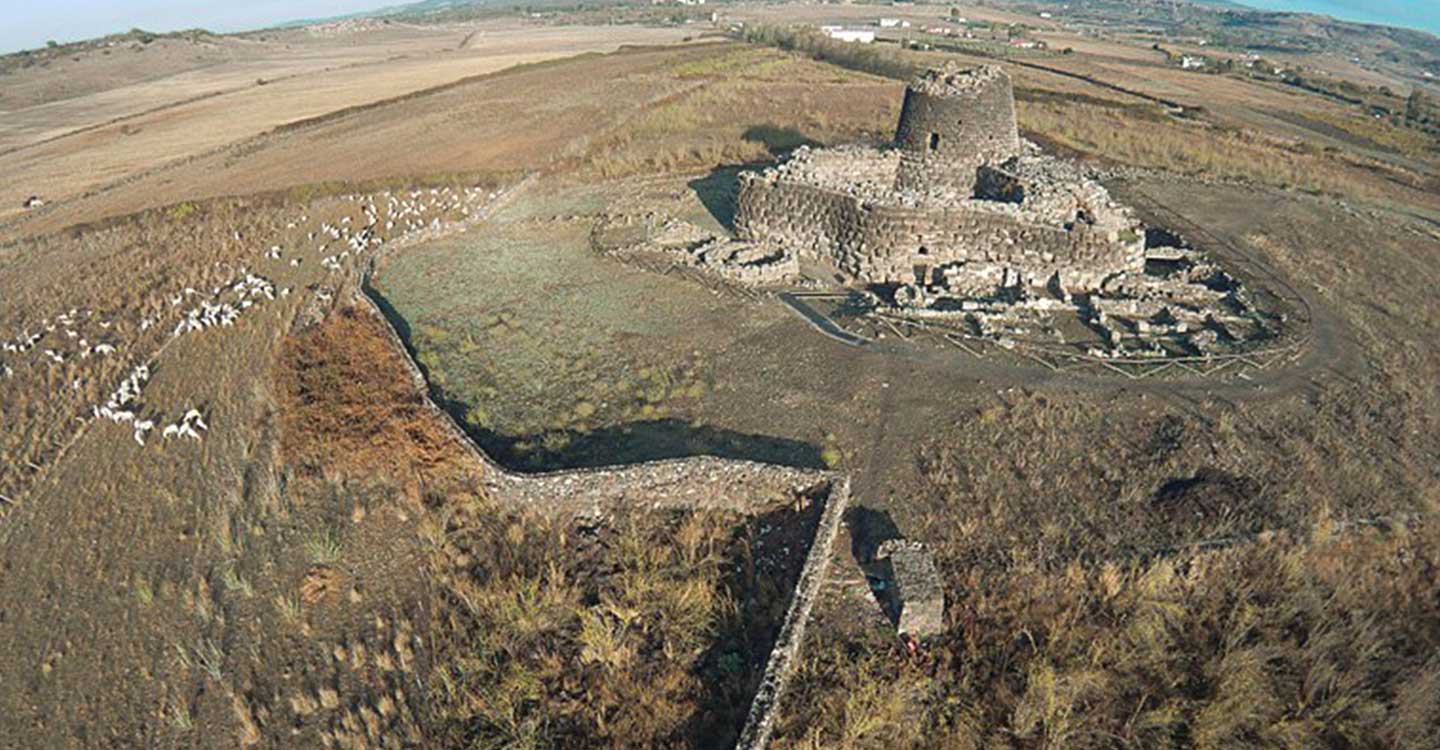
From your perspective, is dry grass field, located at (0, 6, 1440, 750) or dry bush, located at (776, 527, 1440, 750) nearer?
dry bush, located at (776, 527, 1440, 750)

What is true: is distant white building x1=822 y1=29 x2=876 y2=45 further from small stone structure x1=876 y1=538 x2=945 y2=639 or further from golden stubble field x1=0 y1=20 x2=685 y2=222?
small stone structure x1=876 y1=538 x2=945 y2=639

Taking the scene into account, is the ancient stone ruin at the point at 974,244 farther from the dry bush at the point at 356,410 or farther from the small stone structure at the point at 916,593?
the dry bush at the point at 356,410

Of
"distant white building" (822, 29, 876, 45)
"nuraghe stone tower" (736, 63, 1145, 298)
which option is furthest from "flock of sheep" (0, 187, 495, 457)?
"distant white building" (822, 29, 876, 45)

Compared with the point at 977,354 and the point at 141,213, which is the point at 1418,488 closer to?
the point at 977,354

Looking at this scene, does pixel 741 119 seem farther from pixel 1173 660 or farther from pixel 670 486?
pixel 1173 660

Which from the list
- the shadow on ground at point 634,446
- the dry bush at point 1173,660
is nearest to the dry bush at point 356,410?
the shadow on ground at point 634,446

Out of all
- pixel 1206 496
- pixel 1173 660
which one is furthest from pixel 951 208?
pixel 1173 660
